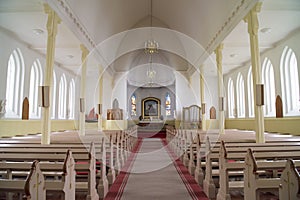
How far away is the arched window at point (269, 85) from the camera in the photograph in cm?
1171

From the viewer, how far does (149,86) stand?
870 inches

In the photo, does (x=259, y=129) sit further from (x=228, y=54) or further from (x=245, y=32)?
(x=228, y=54)

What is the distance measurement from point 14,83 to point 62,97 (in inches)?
208

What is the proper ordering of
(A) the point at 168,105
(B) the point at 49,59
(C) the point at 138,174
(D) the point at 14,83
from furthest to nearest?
(A) the point at 168,105 < (D) the point at 14,83 < (B) the point at 49,59 < (C) the point at 138,174

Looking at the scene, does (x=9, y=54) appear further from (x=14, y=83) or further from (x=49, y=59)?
(x=49, y=59)

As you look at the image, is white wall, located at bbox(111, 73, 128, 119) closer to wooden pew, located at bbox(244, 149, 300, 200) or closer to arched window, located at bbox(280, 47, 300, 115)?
arched window, located at bbox(280, 47, 300, 115)

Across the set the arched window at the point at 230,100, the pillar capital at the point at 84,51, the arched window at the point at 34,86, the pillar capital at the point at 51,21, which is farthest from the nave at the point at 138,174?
the arched window at the point at 230,100

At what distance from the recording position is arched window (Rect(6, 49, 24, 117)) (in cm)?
938

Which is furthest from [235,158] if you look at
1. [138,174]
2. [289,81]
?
[289,81]

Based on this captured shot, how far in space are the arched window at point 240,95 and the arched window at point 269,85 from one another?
3.00 m

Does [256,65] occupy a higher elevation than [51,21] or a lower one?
lower

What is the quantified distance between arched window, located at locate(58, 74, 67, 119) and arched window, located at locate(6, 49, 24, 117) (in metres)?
4.44

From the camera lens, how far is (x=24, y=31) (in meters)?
8.89

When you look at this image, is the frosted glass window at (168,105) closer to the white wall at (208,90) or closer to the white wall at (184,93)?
the white wall at (184,93)
